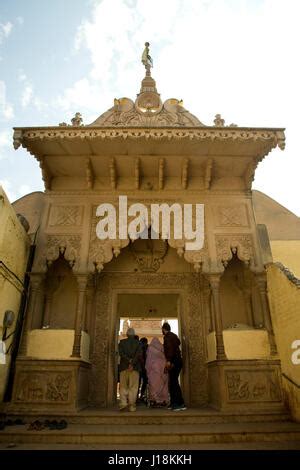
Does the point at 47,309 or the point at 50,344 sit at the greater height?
the point at 47,309

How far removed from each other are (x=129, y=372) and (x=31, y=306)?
236cm

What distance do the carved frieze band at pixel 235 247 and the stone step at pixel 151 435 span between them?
3.12 meters

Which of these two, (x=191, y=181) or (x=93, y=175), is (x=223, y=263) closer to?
(x=191, y=181)

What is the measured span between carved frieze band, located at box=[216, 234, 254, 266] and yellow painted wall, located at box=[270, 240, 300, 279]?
85 cm

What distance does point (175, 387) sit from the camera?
19.6 feet

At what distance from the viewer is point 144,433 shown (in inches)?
171

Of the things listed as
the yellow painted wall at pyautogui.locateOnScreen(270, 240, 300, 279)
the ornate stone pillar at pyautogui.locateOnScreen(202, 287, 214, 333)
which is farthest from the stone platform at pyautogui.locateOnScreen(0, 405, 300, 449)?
the yellow painted wall at pyautogui.locateOnScreen(270, 240, 300, 279)

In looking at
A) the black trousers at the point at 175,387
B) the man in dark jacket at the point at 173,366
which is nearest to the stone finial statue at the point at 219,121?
the man in dark jacket at the point at 173,366

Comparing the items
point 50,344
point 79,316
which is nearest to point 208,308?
point 79,316

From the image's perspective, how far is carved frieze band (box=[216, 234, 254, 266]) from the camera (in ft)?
21.7

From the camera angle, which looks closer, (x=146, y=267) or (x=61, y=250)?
(x=61, y=250)

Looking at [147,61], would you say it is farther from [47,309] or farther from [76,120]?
[47,309]

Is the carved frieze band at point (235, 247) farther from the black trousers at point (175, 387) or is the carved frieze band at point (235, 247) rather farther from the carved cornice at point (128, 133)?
the black trousers at point (175, 387)
